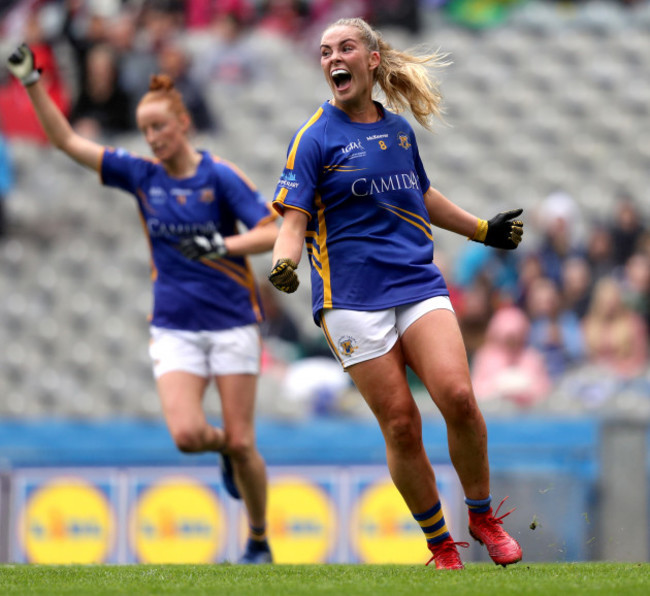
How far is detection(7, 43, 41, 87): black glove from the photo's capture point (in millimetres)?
5746

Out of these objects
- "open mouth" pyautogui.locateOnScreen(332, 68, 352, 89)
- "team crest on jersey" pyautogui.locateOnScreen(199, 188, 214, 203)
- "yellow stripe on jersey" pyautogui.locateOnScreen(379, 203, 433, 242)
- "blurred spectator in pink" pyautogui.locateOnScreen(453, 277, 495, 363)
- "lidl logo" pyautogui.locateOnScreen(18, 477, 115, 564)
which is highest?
"open mouth" pyautogui.locateOnScreen(332, 68, 352, 89)

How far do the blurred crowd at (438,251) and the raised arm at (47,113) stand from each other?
13.3 ft

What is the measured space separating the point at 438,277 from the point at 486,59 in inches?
353

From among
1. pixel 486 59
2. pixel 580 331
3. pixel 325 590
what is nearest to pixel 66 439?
pixel 580 331

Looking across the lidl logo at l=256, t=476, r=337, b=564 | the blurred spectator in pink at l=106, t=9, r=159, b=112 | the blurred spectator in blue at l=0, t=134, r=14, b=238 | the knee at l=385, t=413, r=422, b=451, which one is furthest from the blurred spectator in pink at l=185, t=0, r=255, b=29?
the knee at l=385, t=413, r=422, b=451

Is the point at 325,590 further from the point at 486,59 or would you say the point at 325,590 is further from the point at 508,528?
the point at 486,59

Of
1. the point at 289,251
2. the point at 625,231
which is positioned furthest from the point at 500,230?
the point at 625,231

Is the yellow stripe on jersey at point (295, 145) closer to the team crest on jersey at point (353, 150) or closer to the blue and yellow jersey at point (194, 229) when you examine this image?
the team crest on jersey at point (353, 150)

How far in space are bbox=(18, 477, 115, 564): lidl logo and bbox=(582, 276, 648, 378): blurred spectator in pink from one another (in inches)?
171

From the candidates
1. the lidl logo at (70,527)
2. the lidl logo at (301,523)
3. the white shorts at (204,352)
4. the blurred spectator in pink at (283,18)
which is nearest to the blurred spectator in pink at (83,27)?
the blurred spectator in pink at (283,18)

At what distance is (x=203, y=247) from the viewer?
5426 mm

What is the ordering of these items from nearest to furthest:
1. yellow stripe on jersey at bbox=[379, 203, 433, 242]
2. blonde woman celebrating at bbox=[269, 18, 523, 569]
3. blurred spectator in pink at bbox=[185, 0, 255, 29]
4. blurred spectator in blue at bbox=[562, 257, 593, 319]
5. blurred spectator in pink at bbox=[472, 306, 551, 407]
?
blonde woman celebrating at bbox=[269, 18, 523, 569], yellow stripe on jersey at bbox=[379, 203, 433, 242], blurred spectator in pink at bbox=[472, 306, 551, 407], blurred spectator in blue at bbox=[562, 257, 593, 319], blurred spectator in pink at bbox=[185, 0, 255, 29]

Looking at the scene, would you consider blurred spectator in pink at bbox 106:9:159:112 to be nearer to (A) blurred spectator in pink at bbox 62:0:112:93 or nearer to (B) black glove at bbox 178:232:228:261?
(A) blurred spectator in pink at bbox 62:0:112:93

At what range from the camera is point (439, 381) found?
13.9ft
